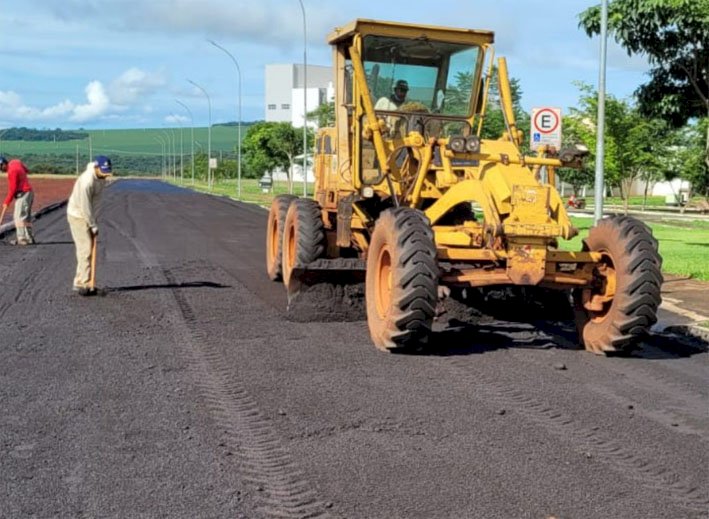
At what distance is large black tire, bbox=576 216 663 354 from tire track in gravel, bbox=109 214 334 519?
3.38 meters

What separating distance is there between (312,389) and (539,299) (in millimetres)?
4117

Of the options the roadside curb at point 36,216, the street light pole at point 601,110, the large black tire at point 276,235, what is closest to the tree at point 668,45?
the street light pole at point 601,110

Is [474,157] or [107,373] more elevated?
[474,157]

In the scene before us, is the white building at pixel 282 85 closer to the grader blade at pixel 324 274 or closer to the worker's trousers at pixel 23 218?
the worker's trousers at pixel 23 218

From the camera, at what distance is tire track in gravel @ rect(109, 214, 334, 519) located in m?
4.81

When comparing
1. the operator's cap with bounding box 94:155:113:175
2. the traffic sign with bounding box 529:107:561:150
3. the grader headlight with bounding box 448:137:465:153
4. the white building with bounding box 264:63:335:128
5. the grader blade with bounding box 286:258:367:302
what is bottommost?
the grader blade with bounding box 286:258:367:302

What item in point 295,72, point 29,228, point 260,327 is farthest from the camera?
point 295,72

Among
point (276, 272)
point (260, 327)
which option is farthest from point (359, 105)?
point (276, 272)

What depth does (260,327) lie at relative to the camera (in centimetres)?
965

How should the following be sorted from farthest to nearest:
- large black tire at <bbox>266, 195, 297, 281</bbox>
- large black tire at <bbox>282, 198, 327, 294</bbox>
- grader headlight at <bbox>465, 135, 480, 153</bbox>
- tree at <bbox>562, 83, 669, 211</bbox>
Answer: tree at <bbox>562, 83, 669, 211</bbox>
large black tire at <bbox>266, 195, 297, 281</bbox>
large black tire at <bbox>282, 198, 327, 294</bbox>
grader headlight at <bbox>465, 135, 480, 153</bbox>

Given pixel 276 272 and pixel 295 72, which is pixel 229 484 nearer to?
pixel 276 272

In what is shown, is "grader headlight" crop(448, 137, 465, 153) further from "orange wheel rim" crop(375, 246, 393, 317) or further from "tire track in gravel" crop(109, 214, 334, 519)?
"tire track in gravel" crop(109, 214, 334, 519)

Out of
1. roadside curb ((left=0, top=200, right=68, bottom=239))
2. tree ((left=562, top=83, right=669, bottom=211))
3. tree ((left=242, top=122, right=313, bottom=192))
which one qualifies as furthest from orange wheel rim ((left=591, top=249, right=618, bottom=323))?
tree ((left=242, top=122, right=313, bottom=192))

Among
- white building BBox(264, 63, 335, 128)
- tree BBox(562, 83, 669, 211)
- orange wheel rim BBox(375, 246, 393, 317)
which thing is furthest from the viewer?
white building BBox(264, 63, 335, 128)
